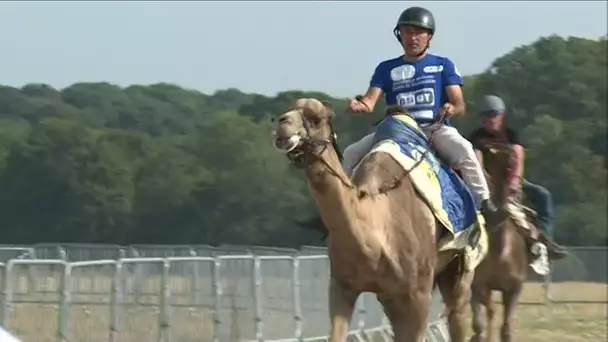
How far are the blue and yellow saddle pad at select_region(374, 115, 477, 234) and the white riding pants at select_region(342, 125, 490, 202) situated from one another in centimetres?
26

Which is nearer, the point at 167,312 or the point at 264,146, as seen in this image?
the point at 167,312

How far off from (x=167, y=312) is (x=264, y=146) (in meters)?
53.9

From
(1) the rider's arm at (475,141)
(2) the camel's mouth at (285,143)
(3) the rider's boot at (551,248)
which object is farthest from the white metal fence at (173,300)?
(2) the camel's mouth at (285,143)

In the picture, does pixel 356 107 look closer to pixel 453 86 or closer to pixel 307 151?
pixel 453 86

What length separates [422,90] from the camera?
45.9ft

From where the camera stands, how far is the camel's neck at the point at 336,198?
11445mm

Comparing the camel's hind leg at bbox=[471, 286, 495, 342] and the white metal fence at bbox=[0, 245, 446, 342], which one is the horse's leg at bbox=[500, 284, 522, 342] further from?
the white metal fence at bbox=[0, 245, 446, 342]

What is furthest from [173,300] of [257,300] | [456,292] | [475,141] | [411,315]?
[411,315]

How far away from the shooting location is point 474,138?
18.6 metres

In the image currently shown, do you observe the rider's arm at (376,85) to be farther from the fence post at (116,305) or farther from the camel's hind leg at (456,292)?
the fence post at (116,305)

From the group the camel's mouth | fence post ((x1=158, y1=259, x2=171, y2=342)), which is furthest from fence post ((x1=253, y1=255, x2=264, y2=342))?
the camel's mouth

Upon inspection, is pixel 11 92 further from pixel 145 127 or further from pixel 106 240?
pixel 145 127

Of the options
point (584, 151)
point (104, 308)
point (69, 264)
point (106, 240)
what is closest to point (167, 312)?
point (104, 308)

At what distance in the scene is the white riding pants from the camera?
548 inches
